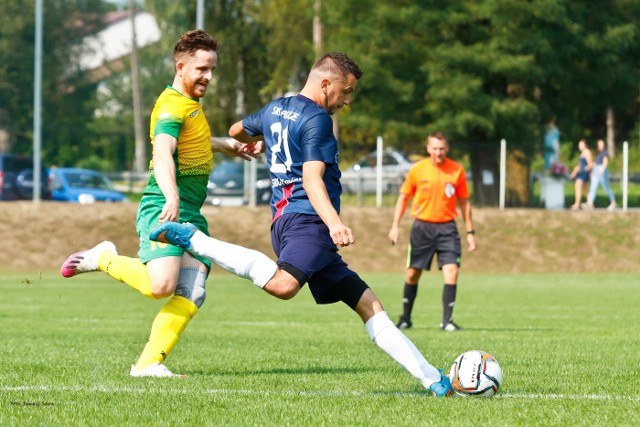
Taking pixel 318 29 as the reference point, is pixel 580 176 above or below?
below

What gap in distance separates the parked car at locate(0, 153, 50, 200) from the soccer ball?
29.0m

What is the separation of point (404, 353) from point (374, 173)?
2724 centimetres

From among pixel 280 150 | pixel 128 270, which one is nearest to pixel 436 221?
pixel 128 270

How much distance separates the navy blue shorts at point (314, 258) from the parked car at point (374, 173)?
26238mm

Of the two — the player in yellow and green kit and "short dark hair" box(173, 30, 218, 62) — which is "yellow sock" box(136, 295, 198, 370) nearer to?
the player in yellow and green kit

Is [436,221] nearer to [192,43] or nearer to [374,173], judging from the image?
[192,43]

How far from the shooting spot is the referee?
1374cm

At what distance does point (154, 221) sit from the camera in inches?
311

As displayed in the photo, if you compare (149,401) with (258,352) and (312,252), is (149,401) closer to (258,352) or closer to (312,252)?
(312,252)

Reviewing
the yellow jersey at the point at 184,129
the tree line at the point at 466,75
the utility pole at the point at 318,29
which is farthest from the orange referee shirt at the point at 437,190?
the utility pole at the point at 318,29

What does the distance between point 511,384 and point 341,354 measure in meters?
2.47

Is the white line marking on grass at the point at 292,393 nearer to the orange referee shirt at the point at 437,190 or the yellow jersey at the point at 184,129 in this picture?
the yellow jersey at the point at 184,129

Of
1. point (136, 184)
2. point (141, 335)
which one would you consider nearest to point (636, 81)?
point (136, 184)

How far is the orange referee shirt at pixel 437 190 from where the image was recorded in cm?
1380
